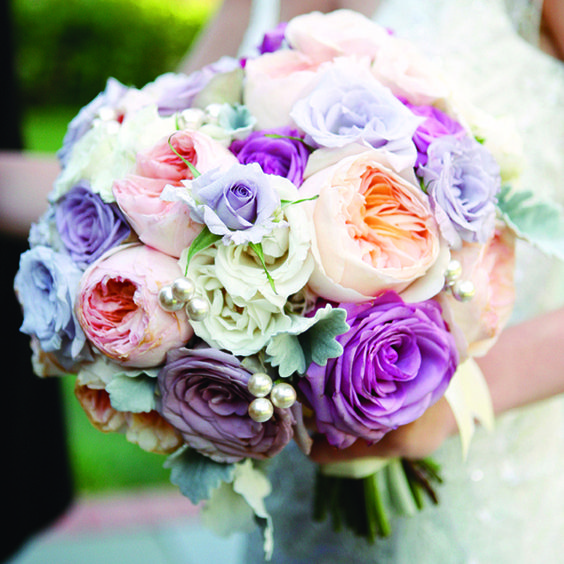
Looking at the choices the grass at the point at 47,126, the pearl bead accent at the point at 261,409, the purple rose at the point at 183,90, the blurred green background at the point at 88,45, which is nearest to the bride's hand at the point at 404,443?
the pearl bead accent at the point at 261,409

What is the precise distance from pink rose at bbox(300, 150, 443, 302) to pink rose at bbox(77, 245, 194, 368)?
222mm

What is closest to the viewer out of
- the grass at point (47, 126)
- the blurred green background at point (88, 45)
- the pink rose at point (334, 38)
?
the pink rose at point (334, 38)

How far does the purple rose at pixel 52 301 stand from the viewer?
0.98 meters

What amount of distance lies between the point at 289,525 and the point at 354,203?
45.1 inches

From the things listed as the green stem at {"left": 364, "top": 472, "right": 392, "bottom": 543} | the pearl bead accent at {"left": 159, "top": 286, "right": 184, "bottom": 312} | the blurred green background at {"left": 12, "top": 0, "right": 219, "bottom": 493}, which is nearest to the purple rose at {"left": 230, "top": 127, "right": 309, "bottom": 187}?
the pearl bead accent at {"left": 159, "top": 286, "right": 184, "bottom": 312}

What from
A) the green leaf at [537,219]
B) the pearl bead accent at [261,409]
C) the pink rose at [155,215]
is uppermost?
the green leaf at [537,219]

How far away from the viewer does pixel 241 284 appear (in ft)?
2.94

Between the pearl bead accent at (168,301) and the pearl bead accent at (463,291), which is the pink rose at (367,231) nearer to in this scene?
the pearl bead accent at (463,291)

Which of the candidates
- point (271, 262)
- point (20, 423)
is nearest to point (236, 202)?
point (271, 262)

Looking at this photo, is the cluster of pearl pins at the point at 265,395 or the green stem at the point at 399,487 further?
the green stem at the point at 399,487

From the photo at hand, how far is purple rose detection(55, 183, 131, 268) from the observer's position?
3.26 ft

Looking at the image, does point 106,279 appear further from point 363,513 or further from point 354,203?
point 363,513

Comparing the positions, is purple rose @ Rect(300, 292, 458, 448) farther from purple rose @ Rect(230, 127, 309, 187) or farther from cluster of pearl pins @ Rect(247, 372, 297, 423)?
purple rose @ Rect(230, 127, 309, 187)

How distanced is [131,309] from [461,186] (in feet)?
1.84
